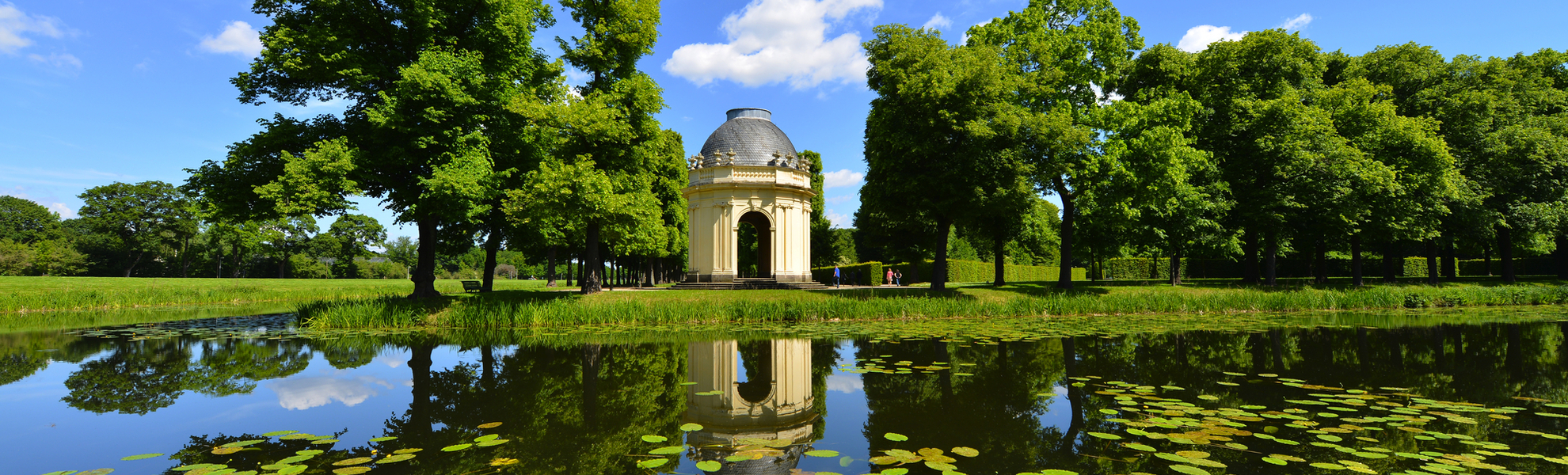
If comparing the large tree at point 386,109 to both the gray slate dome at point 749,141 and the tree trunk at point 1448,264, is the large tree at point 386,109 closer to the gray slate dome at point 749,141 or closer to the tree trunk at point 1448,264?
the gray slate dome at point 749,141

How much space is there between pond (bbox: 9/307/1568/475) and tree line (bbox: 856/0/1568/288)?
1071 cm

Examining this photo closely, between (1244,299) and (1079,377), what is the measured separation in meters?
18.8

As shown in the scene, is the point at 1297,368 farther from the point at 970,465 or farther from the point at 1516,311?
the point at 1516,311

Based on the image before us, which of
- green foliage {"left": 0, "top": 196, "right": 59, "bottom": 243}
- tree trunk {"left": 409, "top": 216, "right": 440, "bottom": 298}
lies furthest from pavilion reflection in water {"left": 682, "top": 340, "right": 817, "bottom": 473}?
green foliage {"left": 0, "top": 196, "right": 59, "bottom": 243}

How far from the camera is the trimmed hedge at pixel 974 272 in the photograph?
45.7 metres

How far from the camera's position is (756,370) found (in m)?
9.54

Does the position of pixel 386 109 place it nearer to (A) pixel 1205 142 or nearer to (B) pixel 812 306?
(B) pixel 812 306

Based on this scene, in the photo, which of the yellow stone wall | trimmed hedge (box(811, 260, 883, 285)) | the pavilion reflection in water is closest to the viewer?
the pavilion reflection in water

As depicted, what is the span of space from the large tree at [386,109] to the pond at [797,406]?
581 centimetres

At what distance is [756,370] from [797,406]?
2625mm

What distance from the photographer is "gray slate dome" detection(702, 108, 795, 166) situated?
3091 centimetres

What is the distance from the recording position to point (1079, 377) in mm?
8508

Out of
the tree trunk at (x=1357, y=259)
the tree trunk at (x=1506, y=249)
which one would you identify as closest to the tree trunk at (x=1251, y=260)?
the tree trunk at (x=1357, y=259)

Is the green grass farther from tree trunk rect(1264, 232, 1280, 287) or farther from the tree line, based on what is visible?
tree trunk rect(1264, 232, 1280, 287)
